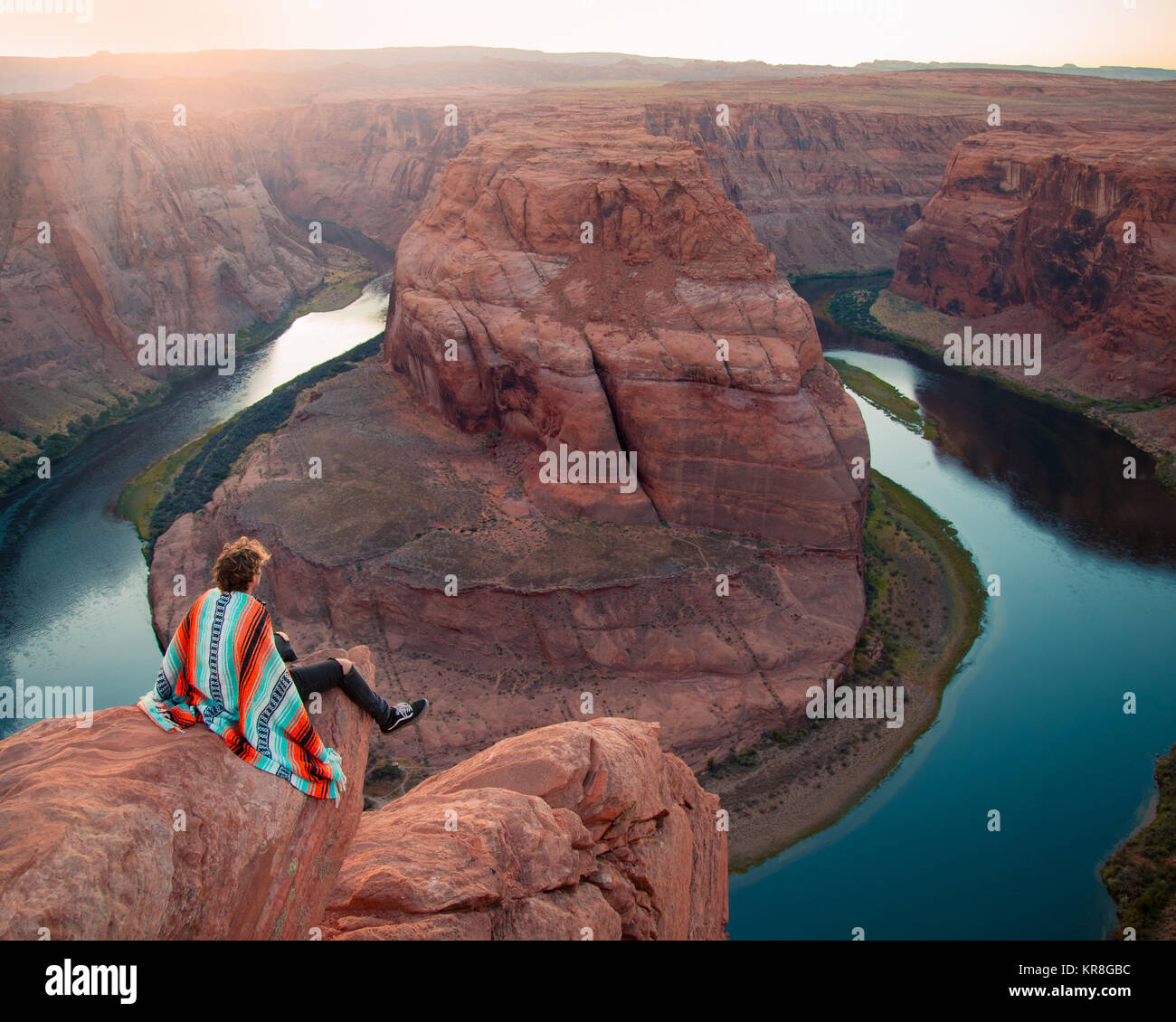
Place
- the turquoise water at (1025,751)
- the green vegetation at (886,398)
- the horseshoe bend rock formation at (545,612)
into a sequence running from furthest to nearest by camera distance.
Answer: the green vegetation at (886,398)
the horseshoe bend rock formation at (545,612)
the turquoise water at (1025,751)

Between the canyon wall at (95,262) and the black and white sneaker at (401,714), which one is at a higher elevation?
the canyon wall at (95,262)

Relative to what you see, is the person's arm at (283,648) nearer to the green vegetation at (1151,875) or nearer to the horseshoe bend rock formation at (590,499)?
the horseshoe bend rock formation at (590,499)

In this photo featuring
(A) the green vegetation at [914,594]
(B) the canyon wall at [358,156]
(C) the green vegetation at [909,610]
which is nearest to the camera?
(C) the green vegetation at [909,610]

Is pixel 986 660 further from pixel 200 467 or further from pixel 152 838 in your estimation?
pixel 200 467

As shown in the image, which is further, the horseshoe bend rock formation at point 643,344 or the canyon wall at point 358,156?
the canyon wall at point 358,156

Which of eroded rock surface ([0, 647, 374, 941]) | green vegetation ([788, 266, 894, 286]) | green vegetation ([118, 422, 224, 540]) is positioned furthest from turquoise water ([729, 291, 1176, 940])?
green vegetation ([788, 266, 894, 286])

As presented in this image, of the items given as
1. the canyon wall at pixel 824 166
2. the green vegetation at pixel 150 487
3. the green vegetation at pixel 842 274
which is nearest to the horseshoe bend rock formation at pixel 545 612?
the green vegetation at pixel 150 487
